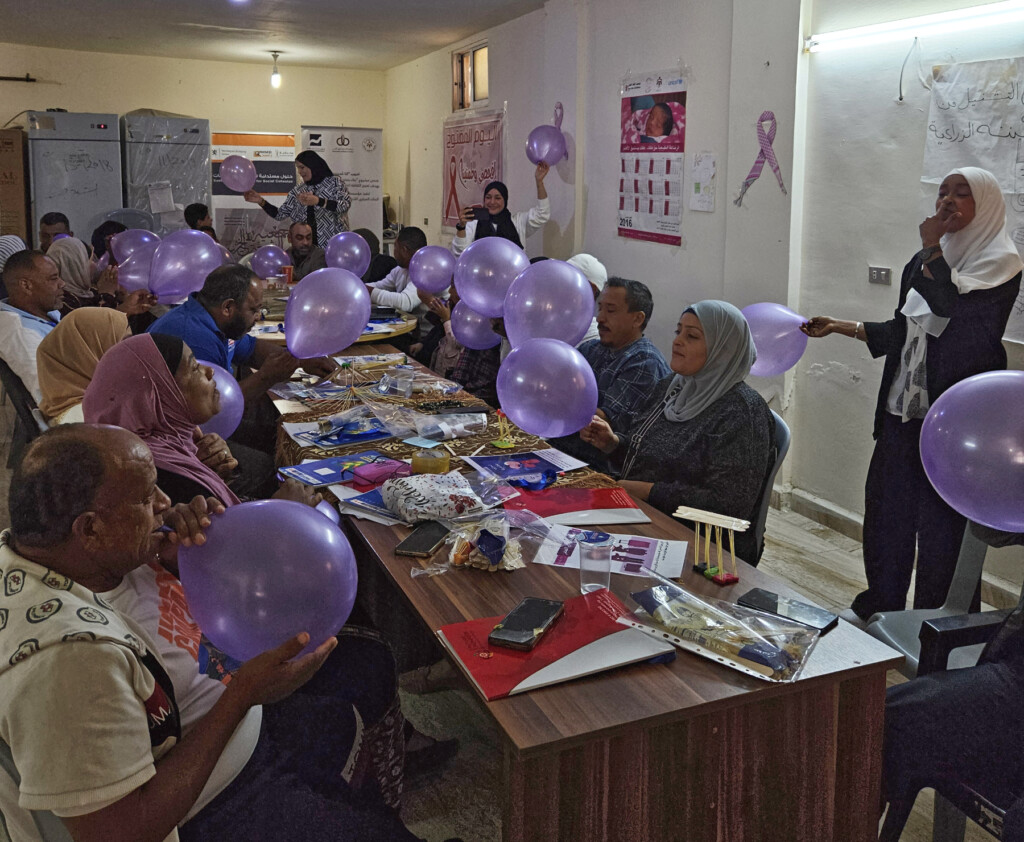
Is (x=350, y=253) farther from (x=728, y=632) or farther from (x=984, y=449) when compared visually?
(x=728, y=632)

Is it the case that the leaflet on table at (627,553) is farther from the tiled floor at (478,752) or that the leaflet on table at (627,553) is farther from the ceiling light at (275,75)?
the ceiling light at (275,75)

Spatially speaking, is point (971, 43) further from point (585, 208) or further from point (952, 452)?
point (585, 208)

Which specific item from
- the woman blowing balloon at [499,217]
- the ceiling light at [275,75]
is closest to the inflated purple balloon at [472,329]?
the woman blowing balloon at [499,217]

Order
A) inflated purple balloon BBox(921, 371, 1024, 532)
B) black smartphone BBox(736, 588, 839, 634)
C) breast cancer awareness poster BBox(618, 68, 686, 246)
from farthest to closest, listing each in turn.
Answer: breast cancer awareness poster BBox(618, 68, 686, 246) < inflated purple balloon BBox(921, 371, 1024, 532) < black smartphone BBox(736, 588, 839, 634)

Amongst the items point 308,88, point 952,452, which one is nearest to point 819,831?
point 952,452

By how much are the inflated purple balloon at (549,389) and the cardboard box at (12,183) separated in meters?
8.28

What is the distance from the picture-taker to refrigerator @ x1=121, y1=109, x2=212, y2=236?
933cm

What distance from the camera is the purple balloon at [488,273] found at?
3861 mm

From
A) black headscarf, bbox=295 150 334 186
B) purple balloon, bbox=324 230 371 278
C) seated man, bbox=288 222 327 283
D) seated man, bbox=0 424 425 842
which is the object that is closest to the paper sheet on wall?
seated man, bbox=0 424 425 842

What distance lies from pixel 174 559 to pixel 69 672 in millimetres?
624

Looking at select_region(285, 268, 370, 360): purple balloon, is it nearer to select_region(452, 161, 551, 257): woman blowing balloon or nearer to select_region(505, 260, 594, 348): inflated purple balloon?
select_region(505, 260, 594, 348): inflated purple balloon

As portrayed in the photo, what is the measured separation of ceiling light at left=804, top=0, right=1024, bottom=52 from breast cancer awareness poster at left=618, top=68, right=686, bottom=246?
1141mm

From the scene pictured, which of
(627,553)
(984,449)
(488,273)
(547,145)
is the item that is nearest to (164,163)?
(547,145)

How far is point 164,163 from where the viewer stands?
945 centimetres
